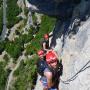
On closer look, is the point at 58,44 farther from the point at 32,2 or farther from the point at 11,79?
the point at 11,79

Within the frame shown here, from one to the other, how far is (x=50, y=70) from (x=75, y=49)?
1.36m

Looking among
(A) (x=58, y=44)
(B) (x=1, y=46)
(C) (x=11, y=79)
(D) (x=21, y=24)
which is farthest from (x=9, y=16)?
(A) (x=58, y=44)

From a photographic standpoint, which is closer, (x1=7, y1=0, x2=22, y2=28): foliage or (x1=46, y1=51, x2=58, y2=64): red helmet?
(x1=46, y1=51, x2=58, y2=64): red helmet

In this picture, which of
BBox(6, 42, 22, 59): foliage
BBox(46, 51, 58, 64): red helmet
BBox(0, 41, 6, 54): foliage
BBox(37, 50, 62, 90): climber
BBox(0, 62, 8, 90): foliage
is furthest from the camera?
BBox(0, 41, 6, 54): foliage

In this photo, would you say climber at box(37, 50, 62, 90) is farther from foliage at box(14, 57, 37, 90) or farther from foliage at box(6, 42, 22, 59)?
A: foliage at box(6, 42, 22, 59)

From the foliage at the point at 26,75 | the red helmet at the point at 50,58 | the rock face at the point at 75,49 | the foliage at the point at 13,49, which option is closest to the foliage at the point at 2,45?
the foliage at the point at 13,49

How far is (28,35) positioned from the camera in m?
39.9

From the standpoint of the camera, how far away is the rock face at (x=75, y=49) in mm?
14266

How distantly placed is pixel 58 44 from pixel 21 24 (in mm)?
25066

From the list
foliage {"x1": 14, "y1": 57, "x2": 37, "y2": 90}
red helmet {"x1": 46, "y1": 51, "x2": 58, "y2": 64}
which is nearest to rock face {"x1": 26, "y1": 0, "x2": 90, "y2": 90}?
red helmet {"x1": 46, "y1": 51, "x2": 58, "y2": 64}

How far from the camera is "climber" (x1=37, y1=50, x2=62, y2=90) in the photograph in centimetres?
1609

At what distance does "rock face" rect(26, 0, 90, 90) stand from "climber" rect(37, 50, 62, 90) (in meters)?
0.30

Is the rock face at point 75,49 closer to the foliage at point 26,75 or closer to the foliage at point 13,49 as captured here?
the foliage at point 26,75

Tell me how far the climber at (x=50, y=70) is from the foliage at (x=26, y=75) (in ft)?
37.7
